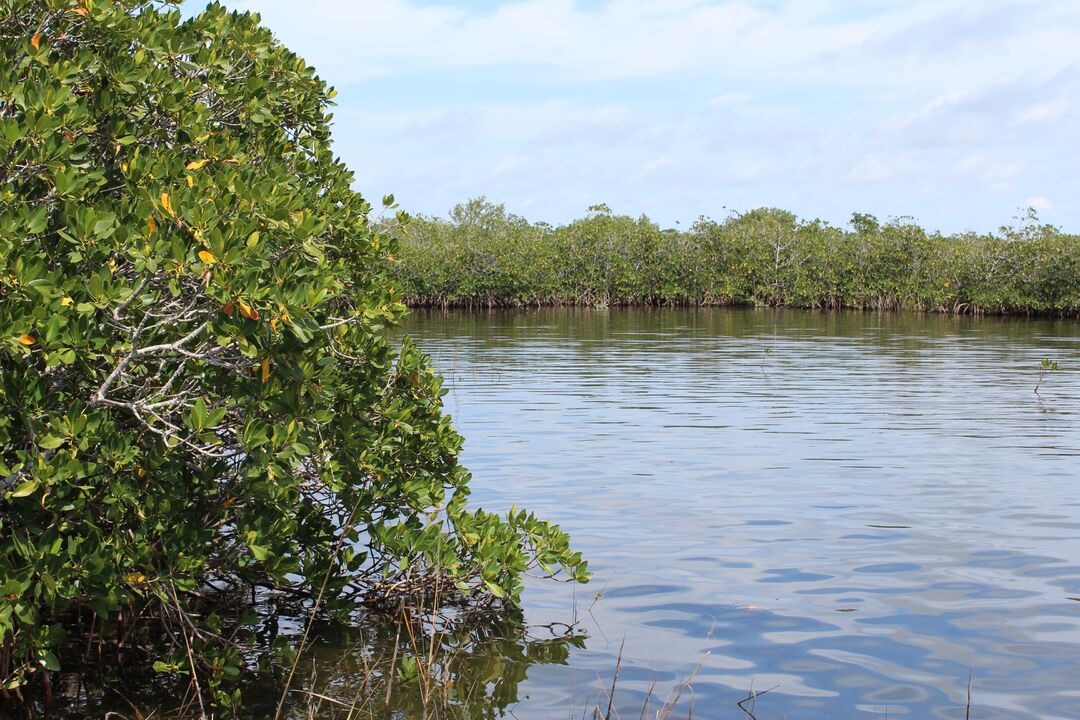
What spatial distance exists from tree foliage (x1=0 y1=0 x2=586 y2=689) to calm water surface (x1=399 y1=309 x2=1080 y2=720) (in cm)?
122

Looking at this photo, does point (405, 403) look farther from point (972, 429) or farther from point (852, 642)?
point (972, 429)

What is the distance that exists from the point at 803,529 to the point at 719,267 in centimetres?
5406

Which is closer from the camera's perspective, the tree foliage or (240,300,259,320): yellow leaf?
(240,300,259,320): yellow leaf

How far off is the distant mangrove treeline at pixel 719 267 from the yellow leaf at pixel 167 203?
52.8 m

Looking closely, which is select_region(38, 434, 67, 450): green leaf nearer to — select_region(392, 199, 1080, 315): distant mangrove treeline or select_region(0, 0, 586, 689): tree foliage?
select_region(0, 0, 586, 689): tree foliage

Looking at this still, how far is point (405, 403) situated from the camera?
7098mm

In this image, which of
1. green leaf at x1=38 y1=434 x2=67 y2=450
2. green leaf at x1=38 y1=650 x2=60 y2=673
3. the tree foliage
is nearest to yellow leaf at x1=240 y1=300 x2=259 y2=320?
the tree foliage

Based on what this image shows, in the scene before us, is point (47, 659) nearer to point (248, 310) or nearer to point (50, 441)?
point (50, 441)

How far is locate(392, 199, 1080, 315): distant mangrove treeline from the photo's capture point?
2156 inches

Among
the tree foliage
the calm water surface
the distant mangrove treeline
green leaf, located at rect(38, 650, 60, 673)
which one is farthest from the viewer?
the distant mangrove treeline

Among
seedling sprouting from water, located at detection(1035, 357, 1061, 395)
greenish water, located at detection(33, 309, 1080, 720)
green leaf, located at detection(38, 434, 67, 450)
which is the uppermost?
green leaf, located at detection(38, 434, 67, 450)

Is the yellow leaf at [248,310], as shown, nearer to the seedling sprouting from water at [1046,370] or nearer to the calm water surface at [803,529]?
the calm water surface at [803,529]

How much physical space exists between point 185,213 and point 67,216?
0.58 metres

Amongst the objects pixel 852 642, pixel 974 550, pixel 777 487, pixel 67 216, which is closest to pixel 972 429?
pixel 777 487
